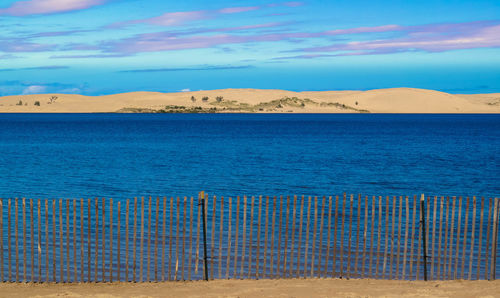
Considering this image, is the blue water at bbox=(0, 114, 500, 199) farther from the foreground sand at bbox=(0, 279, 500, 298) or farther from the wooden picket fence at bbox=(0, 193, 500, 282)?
the foreground sand at bbox=(0, 279, 500, 298)

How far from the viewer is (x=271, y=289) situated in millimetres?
11789

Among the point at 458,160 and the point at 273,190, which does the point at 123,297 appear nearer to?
the point at 273,190

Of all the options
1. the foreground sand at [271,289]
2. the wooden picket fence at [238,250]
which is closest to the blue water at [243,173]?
the wooden picket fence at [238,250]


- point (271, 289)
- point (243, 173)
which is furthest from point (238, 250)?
point (243, 173)

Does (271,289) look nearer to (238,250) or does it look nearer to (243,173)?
(238,250)

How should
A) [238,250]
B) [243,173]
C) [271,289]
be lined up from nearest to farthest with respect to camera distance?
[271,289] < [238,250] < [243,173]

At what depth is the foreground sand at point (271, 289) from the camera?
11.4m

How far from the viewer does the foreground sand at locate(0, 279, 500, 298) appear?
11422 millimetres

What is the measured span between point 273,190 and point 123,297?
2293 cm

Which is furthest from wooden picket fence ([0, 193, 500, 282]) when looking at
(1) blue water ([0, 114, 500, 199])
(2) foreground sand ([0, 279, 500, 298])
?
(1) blue water ([0, 114, 500, 199])

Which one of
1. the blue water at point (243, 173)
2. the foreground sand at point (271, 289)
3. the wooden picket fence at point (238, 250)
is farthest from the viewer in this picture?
the blue water at point (243, 173)

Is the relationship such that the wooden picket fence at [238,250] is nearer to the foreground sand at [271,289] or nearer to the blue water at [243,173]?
the foreground sand at [271,289]

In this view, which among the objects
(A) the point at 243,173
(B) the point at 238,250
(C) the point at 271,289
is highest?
(C) the point at 271,289

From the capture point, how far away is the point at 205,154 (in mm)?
62594
